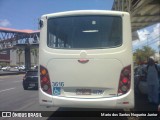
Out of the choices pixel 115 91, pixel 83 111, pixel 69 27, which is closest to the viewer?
pixel 115 91

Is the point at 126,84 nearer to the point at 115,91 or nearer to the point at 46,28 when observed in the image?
the point at 115,91

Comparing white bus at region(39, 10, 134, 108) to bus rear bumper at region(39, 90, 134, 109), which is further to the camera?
white bus at region(39, 10, 134, 108)

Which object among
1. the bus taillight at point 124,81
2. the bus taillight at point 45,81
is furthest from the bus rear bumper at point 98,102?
the bus taillight at point 45,81

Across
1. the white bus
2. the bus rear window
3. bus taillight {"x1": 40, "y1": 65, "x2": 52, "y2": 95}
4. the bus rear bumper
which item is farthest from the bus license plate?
the bus rear window

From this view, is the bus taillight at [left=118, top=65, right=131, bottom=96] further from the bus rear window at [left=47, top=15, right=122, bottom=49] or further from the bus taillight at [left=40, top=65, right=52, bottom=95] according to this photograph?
the bus taillight at [left=40, top=65, right=52, bottom=95]

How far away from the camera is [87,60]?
8250mm

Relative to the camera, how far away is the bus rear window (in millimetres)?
8445

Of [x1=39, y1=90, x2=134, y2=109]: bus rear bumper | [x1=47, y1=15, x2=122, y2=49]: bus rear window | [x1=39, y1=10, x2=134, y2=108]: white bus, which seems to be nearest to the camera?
[x1=39, y1=90, x2=134, y2=109]: bus rear bumper

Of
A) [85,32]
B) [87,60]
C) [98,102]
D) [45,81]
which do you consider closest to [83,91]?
[98,102]

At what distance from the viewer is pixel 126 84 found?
820cm

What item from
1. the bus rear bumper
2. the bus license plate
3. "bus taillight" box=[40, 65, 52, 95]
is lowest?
the bus rear bumper

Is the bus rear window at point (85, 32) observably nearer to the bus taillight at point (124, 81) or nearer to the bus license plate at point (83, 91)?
the bus taillight at point (124, 81)

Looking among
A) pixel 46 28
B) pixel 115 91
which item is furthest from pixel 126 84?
pixel 46 28

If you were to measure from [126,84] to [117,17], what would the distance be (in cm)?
172
